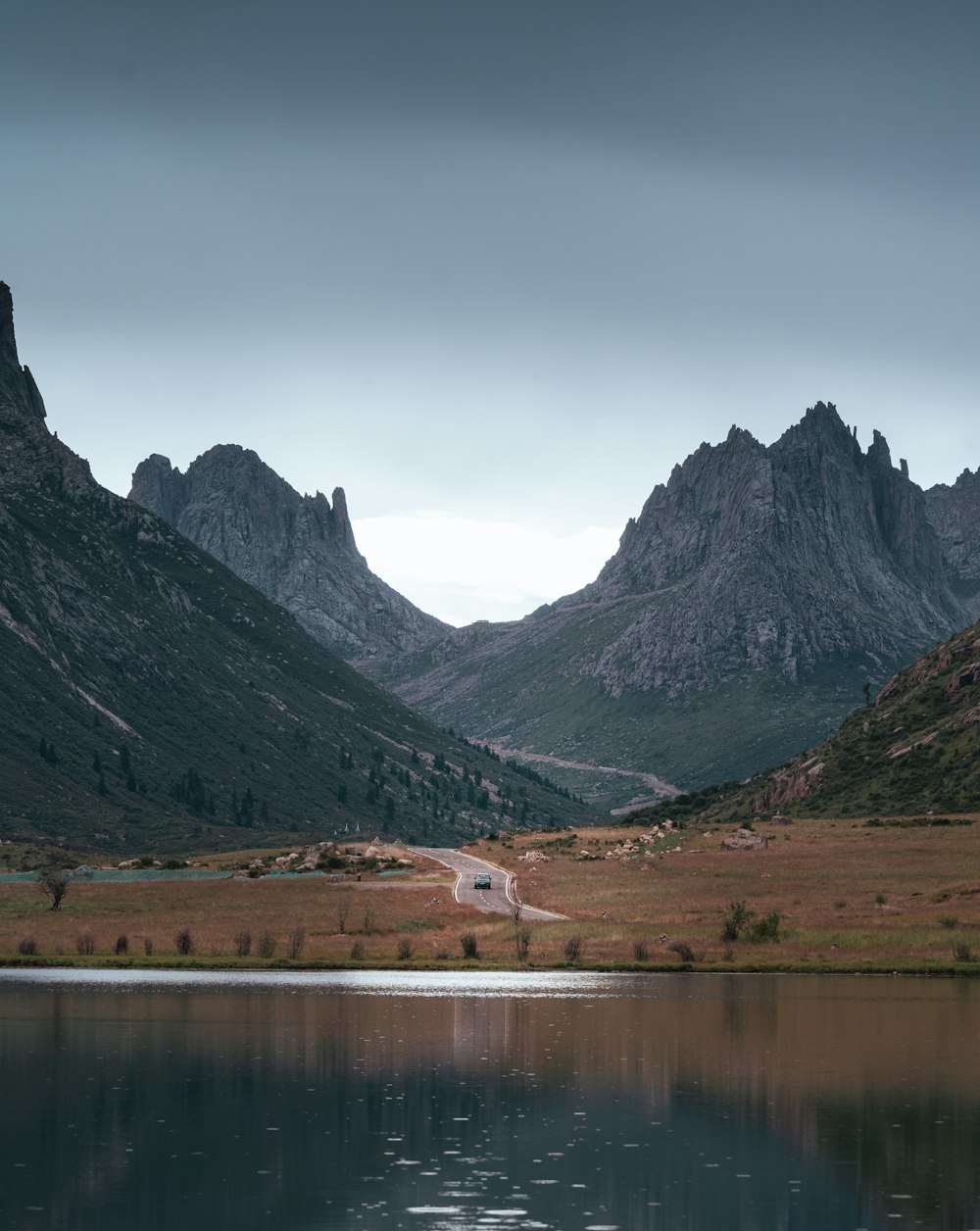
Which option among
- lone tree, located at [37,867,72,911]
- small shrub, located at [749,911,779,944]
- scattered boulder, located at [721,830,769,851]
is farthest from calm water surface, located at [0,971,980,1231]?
scattered boulder, located at [721,830,769,851]

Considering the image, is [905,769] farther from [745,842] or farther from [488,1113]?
[488,1113]

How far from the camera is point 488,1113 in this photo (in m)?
40.6

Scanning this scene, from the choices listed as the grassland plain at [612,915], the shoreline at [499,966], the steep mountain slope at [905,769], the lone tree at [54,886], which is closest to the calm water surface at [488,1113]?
the shoreline at [499,966]

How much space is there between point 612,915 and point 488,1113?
214 ft

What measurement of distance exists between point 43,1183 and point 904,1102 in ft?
74.4

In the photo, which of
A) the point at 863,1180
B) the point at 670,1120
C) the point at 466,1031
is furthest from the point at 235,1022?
the point at 863,1180

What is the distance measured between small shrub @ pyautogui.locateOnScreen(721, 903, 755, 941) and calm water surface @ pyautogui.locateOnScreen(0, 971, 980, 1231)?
2377 cm

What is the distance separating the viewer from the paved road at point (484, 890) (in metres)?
111

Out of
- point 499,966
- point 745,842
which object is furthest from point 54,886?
point 745,842

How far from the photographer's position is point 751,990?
2884 inches

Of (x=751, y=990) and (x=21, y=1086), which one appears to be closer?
(x=21, y=1086)

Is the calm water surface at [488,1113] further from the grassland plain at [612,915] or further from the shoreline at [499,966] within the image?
the grassland plain at [612,915]

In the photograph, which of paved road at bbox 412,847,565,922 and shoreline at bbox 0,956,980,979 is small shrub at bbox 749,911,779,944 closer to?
shoreline at bbox 0,956,980,979

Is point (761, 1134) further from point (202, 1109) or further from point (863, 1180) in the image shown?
point (202, 1109)
